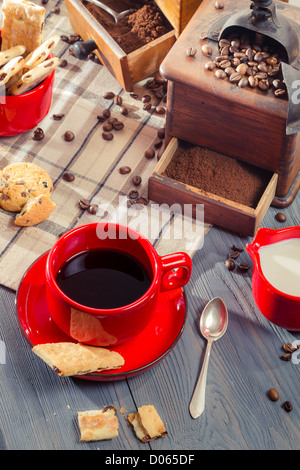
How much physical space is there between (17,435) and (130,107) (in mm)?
1016

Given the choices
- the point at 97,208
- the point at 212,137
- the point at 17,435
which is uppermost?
the point at 212,137

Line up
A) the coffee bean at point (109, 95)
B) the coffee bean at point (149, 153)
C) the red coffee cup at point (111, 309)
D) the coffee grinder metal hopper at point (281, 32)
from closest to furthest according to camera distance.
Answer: the red coffee cup at point (111, 309) → the coffee grinder metal hopper at point (281, 32) → the coffee bean at point (149, 153) → the coffee bean at point (109, 95)

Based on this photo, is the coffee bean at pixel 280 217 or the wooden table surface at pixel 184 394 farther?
the coffee bean at pixel 280 217

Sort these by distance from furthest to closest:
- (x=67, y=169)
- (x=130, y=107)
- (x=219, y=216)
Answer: (x=130, y=107)
(x=67, y=169)
(x=219, y=216)

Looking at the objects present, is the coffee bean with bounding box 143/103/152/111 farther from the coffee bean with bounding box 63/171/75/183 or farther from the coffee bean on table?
→ the coffee bean with bounding box 63/171/75/183

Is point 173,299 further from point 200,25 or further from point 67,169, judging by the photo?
point 200,25

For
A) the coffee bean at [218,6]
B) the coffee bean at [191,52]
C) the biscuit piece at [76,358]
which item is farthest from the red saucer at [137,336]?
the coffee bean at [218,6]

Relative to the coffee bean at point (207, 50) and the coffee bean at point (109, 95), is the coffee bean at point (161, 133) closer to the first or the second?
the coffee bean at point (109, 95)

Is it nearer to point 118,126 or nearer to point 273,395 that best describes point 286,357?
point 273,395

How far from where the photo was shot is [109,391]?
1556mm

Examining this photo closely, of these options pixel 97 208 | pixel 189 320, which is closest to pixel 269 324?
pixel 189 320

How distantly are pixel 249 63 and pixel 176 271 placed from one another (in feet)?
1.85

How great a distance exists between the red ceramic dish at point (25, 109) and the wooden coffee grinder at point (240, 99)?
359 millimetres

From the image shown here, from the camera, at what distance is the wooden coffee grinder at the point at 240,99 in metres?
1.68
